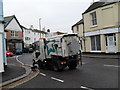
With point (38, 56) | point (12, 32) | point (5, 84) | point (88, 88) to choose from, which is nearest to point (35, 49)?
point (38, 56)

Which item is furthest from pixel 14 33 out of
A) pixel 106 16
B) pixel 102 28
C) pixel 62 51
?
pixel 62 51

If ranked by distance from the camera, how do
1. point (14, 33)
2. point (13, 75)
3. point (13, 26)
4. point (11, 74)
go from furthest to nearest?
1. point (14, 33)
2. point (13, 26)
3. point (11, 74)
4. point (13, 75)

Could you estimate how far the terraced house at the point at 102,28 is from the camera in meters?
20.9

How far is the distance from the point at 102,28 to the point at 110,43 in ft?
7.82

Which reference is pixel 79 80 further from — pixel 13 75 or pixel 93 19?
pixel 93 19

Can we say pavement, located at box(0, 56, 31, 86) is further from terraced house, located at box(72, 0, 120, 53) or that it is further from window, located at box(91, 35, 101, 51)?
window, located at box(91, 35, 101, 51)

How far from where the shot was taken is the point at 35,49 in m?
15.0

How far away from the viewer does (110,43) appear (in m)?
21.8

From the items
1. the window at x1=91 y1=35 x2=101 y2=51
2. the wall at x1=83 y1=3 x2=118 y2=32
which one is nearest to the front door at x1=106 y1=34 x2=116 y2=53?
the wall at x1=83 y1=3 x2=118 y2=32

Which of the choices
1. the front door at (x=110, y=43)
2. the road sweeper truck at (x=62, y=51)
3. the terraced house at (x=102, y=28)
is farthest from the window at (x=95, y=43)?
the road sweeper truck at (x=62, y=51)

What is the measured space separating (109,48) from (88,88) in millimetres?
15876


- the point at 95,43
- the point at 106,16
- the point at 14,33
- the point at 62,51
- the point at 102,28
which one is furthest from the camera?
the point at 14,33

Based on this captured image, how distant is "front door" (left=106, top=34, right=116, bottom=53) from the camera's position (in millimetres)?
21252

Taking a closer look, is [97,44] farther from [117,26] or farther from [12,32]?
[12,32]
